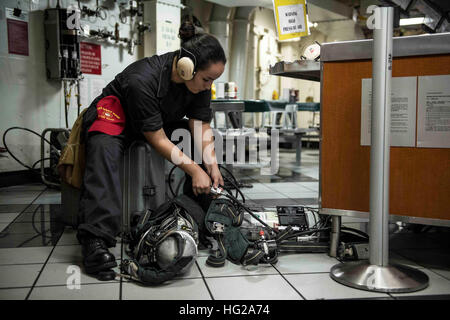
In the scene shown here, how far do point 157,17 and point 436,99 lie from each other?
14.1ft

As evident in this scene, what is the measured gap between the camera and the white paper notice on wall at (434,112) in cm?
154

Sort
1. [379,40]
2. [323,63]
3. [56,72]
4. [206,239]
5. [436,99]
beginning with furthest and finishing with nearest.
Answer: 1. [56,72]
2. [206,239]
3. [323,63]
4. [436,99]
5. [379,40]

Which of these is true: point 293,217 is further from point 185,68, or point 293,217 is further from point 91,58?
point 91,58

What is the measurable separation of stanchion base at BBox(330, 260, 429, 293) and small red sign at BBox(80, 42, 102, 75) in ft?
12.2

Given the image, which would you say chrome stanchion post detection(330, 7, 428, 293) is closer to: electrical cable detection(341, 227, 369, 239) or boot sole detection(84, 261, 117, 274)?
electrical cable detection(341, 227, 369, 239)

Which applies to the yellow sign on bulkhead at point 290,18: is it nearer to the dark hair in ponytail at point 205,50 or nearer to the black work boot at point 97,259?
the dark hair in ponytail at point 205,50

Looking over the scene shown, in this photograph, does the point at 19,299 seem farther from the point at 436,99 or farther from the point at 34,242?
the point at 436,99

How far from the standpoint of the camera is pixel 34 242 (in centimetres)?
199

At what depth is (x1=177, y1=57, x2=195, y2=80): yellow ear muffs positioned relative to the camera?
1.67 m

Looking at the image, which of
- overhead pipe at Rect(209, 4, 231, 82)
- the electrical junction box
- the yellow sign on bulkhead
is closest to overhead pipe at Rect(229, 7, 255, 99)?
overhead pipe at Rect(209, 4, 231, 82)

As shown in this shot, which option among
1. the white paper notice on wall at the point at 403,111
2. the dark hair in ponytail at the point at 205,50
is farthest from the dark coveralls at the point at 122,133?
the white paper notice on wall at the point at 403,111

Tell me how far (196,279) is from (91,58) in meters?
3.60
